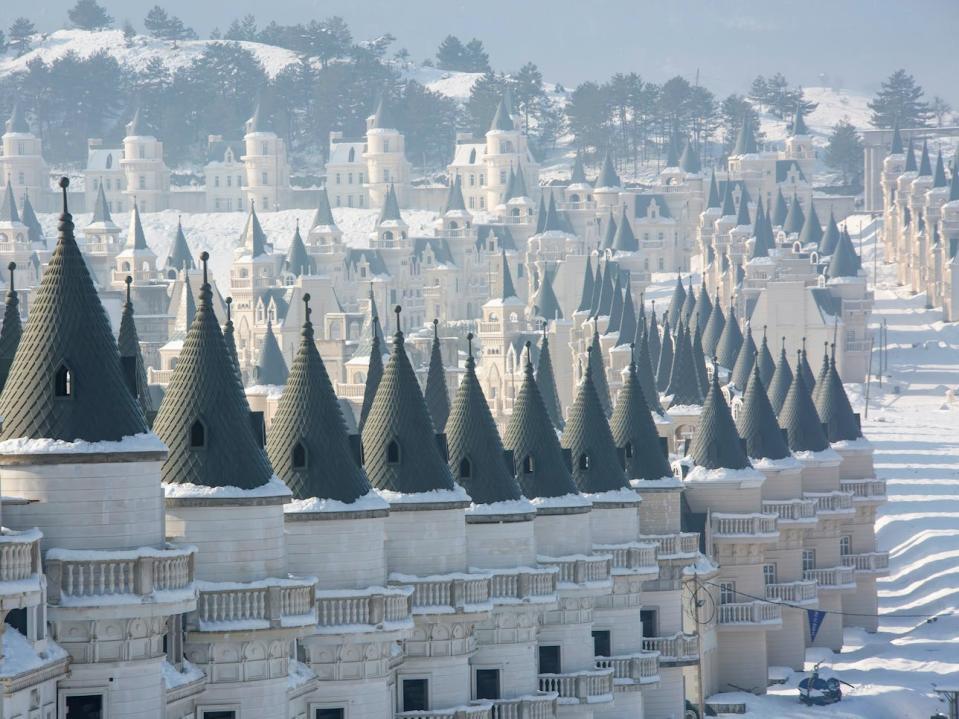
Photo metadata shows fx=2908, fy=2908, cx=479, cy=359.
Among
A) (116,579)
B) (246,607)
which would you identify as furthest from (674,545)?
(116,579)

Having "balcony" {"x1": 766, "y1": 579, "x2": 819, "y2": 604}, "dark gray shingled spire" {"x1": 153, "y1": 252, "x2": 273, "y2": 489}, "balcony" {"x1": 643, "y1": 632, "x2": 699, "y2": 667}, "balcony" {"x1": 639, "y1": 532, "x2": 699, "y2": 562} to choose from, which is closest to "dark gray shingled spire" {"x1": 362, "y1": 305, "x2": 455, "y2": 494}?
"dark gray shingled spire" {"x1": 153, "y1": 252, "x2": 273, "y2": 489}

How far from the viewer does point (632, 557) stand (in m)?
50.8

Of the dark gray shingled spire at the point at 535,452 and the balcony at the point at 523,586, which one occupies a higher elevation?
the dark gray shingled spire at the point at 535,452

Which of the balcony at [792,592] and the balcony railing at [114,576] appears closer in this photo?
the balcony railing at [114,576]

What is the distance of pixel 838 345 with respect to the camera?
161 metres

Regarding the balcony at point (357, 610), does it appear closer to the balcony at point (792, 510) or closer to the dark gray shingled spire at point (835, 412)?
the balcony at point (792, 510)

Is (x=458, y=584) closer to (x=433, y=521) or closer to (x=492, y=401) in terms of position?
(x=433, y=521)

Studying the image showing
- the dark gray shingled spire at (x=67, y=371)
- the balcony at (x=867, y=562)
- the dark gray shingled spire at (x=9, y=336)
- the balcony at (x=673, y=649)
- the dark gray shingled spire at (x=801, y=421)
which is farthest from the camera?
the balcony at (x=867, y=562)

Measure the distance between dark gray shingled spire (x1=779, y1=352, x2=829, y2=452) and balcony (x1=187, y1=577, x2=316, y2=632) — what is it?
1624 inches

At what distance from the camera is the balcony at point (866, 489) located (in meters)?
77.8

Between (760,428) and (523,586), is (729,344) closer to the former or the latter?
(760,428)

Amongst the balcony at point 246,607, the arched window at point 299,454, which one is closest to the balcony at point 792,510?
the arched window at point 299,454

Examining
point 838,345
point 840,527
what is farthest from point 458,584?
point 838,345

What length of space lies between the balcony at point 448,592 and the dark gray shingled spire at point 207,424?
601 cm
